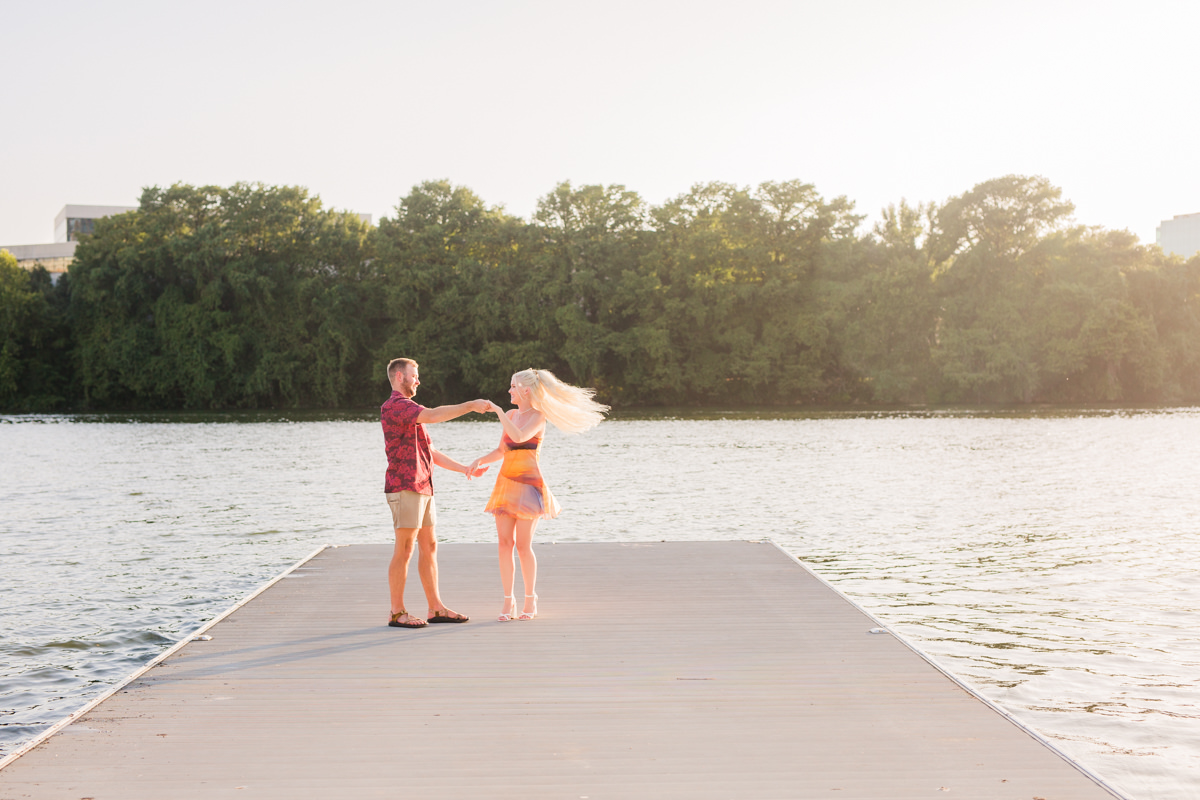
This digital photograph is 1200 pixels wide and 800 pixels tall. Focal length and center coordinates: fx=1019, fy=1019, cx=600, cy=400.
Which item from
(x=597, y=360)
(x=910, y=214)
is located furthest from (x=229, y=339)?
(x=910, y=214)

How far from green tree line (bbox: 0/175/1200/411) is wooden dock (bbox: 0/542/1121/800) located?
51568 millimetres

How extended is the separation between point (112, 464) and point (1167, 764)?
25.0m

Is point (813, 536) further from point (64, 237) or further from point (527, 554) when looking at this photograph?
point (64, 237)

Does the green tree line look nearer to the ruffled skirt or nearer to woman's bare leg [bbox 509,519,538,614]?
woman's bare leg [bbox 509,519,538,614]

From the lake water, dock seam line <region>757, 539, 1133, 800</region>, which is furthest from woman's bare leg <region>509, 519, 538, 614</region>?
dock seam line <region>757, 539, 1133, 800</region>

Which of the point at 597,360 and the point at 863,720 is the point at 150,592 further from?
the point at 597,360

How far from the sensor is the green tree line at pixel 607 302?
5803cm

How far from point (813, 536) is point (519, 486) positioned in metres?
8.14

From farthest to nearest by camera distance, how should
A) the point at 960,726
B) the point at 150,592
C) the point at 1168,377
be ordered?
1. the point at 1168,377
2. the point at 150,592
3. the point at 960,726

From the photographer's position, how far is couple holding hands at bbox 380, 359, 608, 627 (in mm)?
6223

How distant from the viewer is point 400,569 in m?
6.43

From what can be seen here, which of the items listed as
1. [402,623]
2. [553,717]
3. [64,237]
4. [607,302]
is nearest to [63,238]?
[64,237]

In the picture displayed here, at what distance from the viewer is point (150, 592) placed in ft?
33.0

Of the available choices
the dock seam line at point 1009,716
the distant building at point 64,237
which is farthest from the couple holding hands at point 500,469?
the distant building at point 64,237
